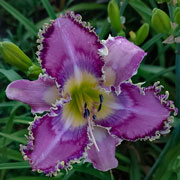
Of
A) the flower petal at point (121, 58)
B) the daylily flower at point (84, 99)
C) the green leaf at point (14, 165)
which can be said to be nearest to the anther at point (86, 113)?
the daylily flower at point (84, 99)

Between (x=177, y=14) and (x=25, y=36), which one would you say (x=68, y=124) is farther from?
(x=25, y=36)

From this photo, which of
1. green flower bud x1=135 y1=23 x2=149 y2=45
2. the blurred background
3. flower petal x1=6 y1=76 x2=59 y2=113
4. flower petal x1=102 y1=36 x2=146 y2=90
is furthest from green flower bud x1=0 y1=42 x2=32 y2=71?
green flower bud x1=135 y1=23 x2=149 y2=45

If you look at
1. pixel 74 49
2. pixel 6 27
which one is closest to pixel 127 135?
pixel 74 49

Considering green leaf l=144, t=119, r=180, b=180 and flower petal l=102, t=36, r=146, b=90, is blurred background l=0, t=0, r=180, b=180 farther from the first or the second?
flower petal l=102, t=36, r=146, b=90

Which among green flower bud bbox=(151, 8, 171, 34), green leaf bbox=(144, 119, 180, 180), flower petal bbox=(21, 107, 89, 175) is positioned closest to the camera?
flower petal bbox=(21, 107, 89, 175)

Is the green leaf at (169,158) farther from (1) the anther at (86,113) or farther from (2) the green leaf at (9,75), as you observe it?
(2) the green leaf at (9,75)

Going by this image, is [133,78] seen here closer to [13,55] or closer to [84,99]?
[84,99]

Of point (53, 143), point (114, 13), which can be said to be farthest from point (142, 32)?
point (53, 143)
